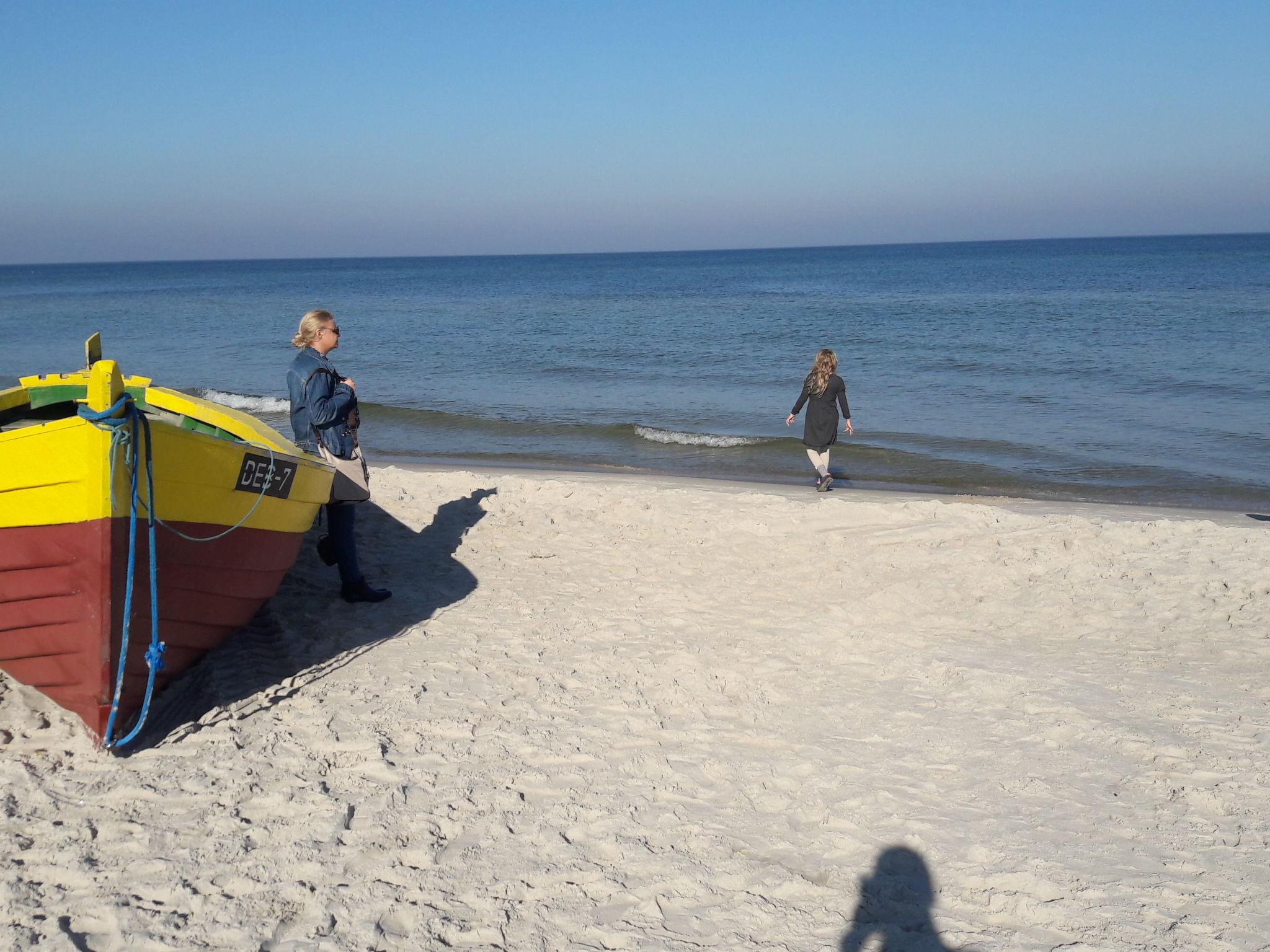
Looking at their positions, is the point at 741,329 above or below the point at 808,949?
above

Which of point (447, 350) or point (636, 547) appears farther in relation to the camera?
point (447, 350)

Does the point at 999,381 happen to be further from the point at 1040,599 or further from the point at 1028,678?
the point at 1028,678

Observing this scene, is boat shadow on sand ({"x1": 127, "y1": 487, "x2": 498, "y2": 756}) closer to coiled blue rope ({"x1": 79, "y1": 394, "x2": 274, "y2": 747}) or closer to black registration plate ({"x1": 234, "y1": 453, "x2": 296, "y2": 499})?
coiled blue rope ({"x1": 79, "y1": 394, "x2": 274, "y2": 747})

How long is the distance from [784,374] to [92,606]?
60.8 feet

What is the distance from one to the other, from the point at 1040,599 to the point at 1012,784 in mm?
2535

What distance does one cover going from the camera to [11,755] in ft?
14.0

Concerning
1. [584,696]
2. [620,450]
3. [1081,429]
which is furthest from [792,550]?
[1081,429]

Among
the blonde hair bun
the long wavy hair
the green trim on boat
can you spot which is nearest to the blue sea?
the long wavy hair

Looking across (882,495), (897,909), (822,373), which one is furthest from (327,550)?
(882,495)

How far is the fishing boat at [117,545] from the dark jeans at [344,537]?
104cm

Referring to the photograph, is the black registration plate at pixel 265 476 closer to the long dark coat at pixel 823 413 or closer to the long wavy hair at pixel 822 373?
the long dark coat at pixel 823 413

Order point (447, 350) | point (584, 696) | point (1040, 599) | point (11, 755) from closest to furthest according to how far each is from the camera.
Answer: point (11, 755), point (584, 696), point (1040, 599), point (447, 350)

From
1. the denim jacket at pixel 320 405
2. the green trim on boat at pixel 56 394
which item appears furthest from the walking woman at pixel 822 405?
the green trim on boat at pixel 56 394

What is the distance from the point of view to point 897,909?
11.3 ft
